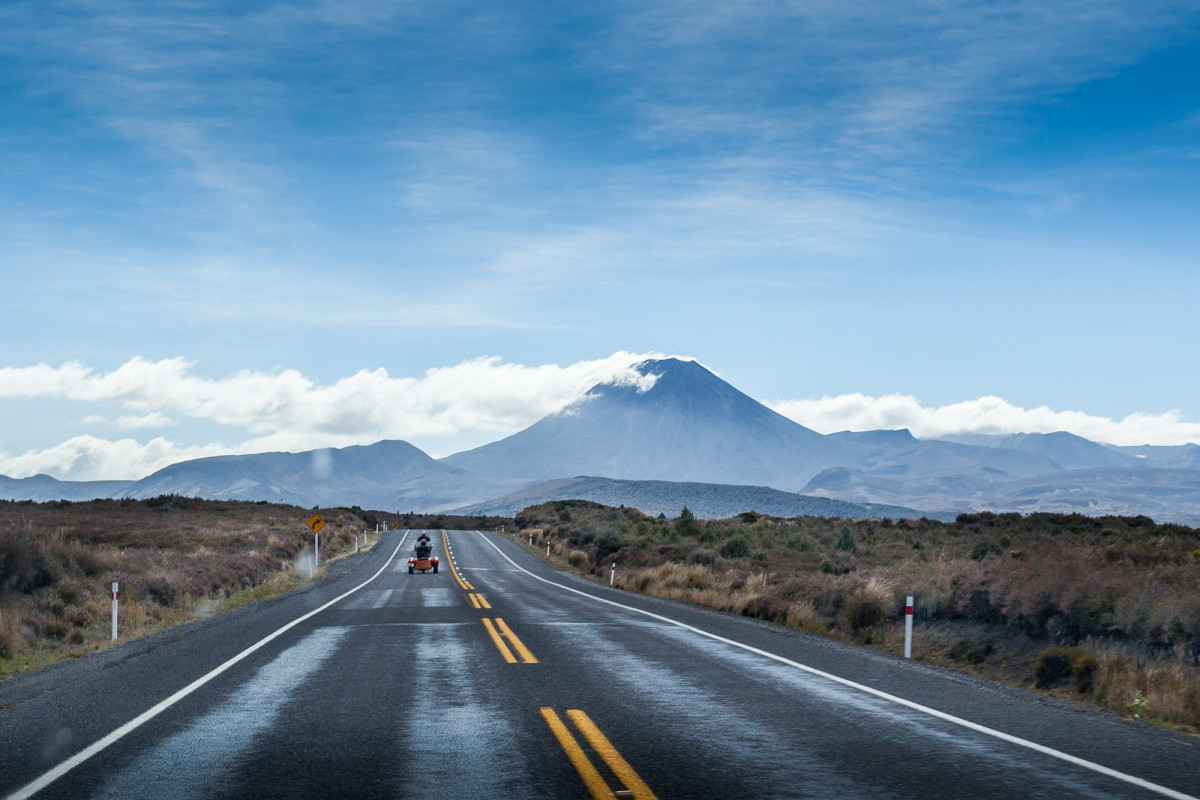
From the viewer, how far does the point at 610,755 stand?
7.38 metres

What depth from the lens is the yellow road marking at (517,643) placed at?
12.9 meters

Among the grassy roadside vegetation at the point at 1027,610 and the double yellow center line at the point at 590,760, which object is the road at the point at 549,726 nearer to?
the double yellow center line at the point at 590,760

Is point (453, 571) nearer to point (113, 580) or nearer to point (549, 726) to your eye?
point (113, 580)

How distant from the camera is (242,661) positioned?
12.7 m

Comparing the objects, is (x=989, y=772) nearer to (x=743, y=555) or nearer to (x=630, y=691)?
(x=630, y=691)

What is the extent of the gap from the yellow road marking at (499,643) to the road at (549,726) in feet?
0.22

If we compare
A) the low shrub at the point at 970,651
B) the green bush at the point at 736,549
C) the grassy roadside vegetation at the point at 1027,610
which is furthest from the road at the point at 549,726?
the green bush at the point at 736,549

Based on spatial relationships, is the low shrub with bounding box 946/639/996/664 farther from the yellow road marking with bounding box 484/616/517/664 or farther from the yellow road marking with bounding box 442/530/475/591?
the yellow road marking with bounding box 442/530/475/591

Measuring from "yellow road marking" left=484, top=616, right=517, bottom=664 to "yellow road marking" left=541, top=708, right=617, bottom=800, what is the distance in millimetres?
3800

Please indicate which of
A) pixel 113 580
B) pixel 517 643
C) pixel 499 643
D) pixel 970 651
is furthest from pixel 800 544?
pixel 499 643

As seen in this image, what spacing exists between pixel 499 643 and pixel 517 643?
27cm

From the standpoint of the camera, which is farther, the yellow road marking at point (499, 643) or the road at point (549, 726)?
the yellow road marking at point (499, 643)

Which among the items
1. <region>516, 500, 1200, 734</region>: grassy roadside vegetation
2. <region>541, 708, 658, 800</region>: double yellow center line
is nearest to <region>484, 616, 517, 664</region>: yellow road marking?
<region>541, 708, 658, 800</region>: double yellow center line

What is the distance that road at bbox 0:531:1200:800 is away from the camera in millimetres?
6617
